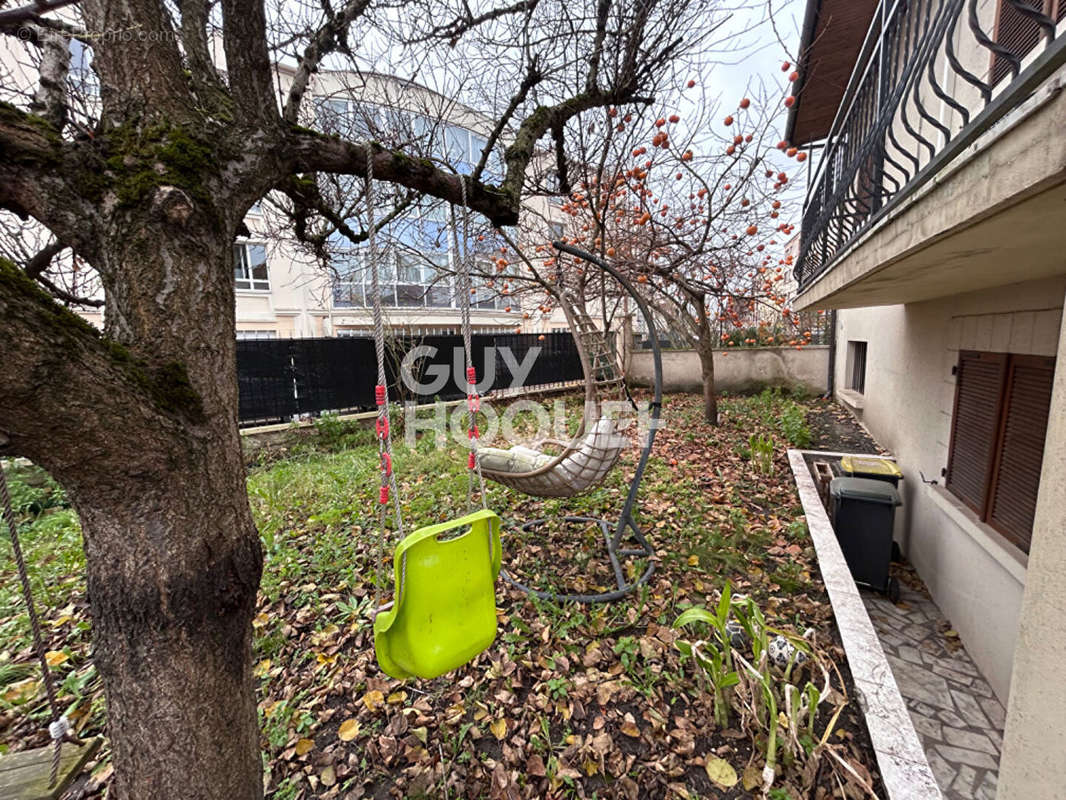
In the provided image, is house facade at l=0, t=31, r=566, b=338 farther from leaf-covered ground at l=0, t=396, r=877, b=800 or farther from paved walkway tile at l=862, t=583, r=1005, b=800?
paved walkway tile at l=862, t=583, r=1005, b=800

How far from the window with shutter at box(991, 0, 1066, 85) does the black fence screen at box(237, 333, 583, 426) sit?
771cm

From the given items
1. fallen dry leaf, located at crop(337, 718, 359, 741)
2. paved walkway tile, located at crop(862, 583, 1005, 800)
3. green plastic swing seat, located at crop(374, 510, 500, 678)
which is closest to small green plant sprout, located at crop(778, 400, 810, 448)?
paved walkway tile, located at crop(862, 583, 1005, 800)

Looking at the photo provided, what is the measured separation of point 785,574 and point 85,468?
352 centimetres

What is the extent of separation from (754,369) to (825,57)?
20.0 feet

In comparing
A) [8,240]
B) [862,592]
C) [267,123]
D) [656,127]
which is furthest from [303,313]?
[862,592]

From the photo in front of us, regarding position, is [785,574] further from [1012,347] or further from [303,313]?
[303,313]

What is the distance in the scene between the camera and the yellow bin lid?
12.7 ft

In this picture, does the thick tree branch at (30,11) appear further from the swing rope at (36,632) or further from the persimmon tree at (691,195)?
the persimmon tree at (691,195)

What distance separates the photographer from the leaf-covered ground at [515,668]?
1.72m

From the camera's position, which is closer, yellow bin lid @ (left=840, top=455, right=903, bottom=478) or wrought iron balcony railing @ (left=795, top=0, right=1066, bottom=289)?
wrought iron balcony railing @ (left=795, top=0, right=1066, bottom=289)

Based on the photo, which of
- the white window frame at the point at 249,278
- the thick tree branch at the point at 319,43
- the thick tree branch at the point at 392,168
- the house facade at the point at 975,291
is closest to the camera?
the house facade at the point at 975,291

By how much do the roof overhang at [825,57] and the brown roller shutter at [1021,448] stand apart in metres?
3.19

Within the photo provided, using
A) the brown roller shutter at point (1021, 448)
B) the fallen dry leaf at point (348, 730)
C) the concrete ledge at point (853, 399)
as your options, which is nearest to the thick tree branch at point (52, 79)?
the fallen dry leaf at point (348, 730)

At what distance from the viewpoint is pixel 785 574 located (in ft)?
9.51
